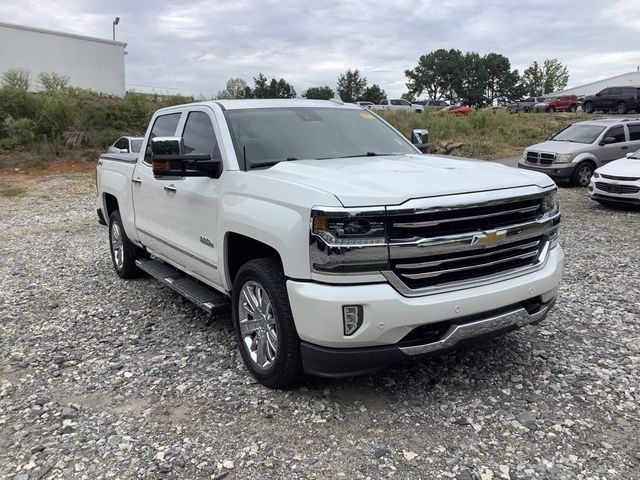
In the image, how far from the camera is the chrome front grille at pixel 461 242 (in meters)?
3.19

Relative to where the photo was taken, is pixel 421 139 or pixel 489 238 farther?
pixel 421 139

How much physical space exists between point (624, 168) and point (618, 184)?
1.75 feet

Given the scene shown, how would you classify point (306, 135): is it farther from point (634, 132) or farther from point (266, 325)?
point (634, 132)

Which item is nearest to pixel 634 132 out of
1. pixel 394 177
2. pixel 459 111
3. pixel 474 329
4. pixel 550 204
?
pixel 550 204

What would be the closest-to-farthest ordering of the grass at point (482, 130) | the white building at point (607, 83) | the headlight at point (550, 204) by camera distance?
1. the headlight at point (550, 204)
2. the grass at point (482, 130)
3. the white building at point (607, 83)

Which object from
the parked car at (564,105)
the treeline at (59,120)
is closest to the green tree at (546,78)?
the parked car at (564,105)

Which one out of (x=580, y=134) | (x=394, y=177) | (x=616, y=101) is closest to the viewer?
(x=394, y=177)

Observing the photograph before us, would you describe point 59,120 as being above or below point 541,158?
above

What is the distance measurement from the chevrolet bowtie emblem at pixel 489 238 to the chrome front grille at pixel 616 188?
8750 millimetres

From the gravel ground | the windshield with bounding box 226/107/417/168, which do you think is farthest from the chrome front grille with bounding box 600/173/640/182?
the windshield with bounding box 226/107/417/168

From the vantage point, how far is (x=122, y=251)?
22.0 ft

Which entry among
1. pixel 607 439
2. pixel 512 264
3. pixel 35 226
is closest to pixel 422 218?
pixel 512 264

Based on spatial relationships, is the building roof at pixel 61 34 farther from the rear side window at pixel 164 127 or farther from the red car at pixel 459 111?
the rear side window at pixel 164 127

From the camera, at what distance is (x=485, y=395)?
3.71m
